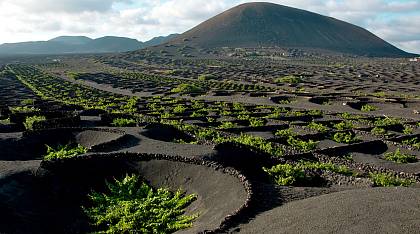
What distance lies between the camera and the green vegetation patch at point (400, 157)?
28609 millimetres

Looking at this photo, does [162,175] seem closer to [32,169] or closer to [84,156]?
[84,156]

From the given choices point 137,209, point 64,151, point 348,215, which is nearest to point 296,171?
point 348,215

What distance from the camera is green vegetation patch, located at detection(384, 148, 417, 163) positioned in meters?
28.6

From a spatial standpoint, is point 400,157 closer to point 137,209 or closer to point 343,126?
point 343,126

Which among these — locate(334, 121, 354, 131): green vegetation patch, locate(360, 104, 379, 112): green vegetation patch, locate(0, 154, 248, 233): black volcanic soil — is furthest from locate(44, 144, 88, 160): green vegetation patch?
locate(360, 104, 379, 112): green vegetation patch

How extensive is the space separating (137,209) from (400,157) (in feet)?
56.9

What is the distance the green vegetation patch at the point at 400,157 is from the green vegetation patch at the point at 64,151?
64.7ft

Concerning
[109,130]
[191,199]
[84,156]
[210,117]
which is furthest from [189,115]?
[191,199]

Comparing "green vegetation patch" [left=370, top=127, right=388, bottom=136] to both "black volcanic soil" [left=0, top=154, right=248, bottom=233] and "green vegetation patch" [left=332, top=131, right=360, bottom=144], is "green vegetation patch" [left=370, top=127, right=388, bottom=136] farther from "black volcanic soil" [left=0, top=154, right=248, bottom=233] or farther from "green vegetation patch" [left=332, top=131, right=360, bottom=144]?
"black volcanic soil" [left=0, top=154, right=248, bottom=233]

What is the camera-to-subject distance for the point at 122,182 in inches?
970

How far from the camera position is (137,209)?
2091cm

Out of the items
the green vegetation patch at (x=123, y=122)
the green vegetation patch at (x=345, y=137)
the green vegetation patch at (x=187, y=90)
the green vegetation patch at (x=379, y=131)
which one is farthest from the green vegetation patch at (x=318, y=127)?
the green vegetation patch at (x=187, y=90)

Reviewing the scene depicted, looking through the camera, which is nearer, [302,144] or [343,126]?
[302,144]

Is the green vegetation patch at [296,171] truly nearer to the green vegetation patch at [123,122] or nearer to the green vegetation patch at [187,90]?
the green vegetation patch at [123,122]
